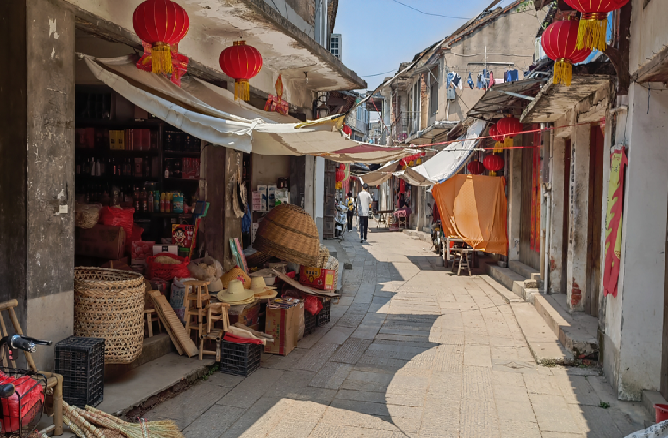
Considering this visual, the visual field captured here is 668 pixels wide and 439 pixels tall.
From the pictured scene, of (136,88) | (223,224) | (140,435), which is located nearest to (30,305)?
(140,435)

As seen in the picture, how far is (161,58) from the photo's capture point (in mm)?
5195

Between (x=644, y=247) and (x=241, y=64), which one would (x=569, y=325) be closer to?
(x=644, y=247)

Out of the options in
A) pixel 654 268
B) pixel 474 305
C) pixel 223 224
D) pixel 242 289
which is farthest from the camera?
pixel 474 305

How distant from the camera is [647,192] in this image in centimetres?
545

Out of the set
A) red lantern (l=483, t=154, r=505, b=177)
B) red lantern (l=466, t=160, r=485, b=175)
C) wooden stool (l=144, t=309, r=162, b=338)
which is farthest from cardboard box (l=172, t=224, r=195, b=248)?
red lantern (l=466, t=160, r=485, b=175)

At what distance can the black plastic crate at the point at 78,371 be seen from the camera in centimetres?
452

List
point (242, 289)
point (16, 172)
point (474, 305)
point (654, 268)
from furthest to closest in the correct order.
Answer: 1. point (474, 305)
2. point (242, 289)
3. point (654, 268)
4. point (16, 172)

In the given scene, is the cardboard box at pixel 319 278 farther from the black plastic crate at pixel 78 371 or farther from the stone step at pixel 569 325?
the black plastic crate at pixel 78 371

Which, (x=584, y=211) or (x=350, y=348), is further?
(x=584, y=211)

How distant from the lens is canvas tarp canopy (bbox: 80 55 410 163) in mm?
5438

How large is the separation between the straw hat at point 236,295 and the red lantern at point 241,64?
239 cm

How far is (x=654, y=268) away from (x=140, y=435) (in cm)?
498

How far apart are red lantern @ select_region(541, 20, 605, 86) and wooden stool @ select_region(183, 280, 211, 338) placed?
4.67 meters

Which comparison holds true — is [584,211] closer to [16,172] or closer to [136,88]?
[136,88]
